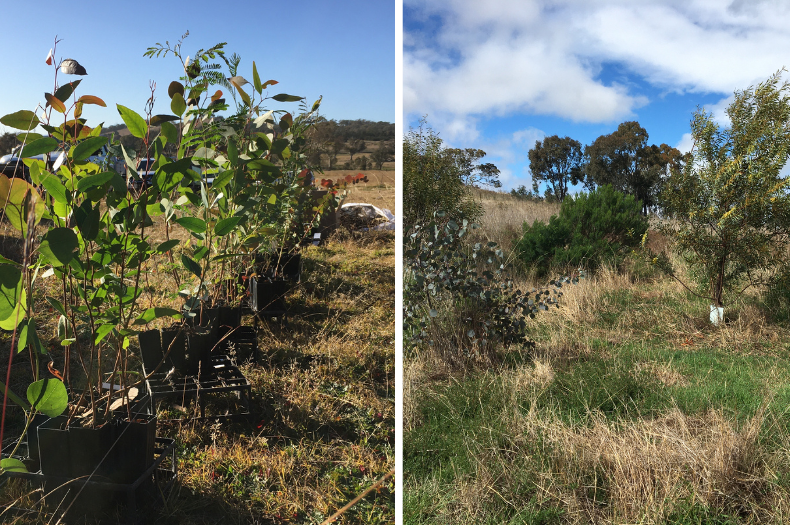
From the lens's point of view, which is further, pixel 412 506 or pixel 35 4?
pixel 412 506

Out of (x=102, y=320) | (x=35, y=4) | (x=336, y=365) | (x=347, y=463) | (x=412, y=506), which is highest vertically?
(x=35, y=4)

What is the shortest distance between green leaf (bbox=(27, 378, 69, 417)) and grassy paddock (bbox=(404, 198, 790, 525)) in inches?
40.5

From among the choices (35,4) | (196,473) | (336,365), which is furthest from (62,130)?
(336,365)

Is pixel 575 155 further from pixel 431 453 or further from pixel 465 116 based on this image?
pixel 431 453

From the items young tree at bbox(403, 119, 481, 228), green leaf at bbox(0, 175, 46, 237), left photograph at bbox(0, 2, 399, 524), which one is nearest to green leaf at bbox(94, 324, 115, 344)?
left photograph at bbox(0, 2, 399, 524)

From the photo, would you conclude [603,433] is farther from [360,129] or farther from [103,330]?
[360,129]

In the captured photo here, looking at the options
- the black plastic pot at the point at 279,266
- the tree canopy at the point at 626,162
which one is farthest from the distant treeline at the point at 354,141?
the tree canopy at the point at 626,162

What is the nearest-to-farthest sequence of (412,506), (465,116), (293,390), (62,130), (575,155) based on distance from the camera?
(62,130)
(412,506)
(293,390)
(465,116)
(575,155)

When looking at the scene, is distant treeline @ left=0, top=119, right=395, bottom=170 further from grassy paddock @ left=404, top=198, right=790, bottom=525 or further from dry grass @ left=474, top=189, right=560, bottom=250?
grassy paddock @ left=404, top=198, right=790, bottom=525

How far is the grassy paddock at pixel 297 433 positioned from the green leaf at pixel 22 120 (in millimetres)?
480

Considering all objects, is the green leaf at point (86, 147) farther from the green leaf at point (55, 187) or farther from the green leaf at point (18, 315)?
the green leaf at point (18, 315)

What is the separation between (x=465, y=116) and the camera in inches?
203

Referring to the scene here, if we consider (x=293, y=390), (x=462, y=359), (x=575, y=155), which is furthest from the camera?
(x=575, y=155)

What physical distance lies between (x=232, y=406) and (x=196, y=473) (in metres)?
0.36
